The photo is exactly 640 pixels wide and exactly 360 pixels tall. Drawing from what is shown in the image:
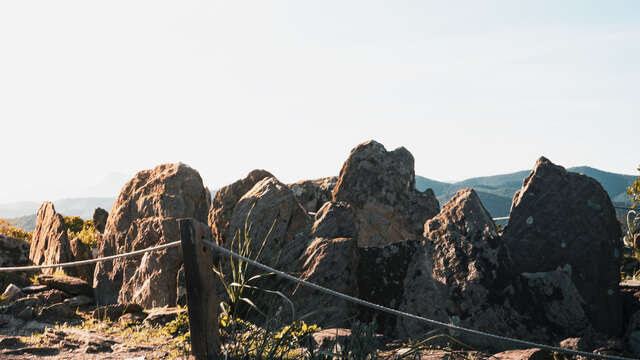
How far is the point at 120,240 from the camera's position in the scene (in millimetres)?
9375

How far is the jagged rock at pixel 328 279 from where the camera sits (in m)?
6.35

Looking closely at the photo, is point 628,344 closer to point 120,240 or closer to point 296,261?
point 296,261

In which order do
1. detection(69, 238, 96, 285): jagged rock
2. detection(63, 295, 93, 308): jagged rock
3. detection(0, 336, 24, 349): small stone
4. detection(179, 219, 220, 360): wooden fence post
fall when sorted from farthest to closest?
detection(69, 238, 96, 285): jagged rock
detection(63, 295, 93, 308): jagged rock
detection(0, 336, 24, 349): small stone
detection(179, 219, 220, 360): wooden fence post

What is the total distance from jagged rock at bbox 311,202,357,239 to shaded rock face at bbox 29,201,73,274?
539 centimetres

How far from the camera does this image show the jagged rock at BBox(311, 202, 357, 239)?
7184 millimetres

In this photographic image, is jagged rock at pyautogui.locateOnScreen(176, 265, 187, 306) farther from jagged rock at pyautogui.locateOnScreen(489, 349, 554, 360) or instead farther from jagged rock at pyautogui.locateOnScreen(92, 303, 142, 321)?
jagged rock at pyautogui.locateOnScreen(489, 349, 554, 360)

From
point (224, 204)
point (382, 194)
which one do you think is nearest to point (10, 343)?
point (224, 204)

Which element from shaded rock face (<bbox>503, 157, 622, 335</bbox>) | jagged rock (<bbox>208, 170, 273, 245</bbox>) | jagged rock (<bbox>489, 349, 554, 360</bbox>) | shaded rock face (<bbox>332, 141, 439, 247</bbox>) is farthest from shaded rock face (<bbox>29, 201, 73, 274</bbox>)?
jagged rock (<bbox>489, 349, 554, 360</bbox>)

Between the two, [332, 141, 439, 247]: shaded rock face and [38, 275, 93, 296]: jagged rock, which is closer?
[38, 275, 93, 296]: jagged rock

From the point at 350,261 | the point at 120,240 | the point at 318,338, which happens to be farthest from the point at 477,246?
the point at 120,240

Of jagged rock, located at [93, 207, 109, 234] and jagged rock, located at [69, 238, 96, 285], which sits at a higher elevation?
jagged rock, located at [93, 207, 109, 234]

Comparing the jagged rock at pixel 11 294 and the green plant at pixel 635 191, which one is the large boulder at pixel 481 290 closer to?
the green plant at pixel 635 191

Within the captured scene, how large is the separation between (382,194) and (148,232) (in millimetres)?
4714

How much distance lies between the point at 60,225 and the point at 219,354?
7.21m
